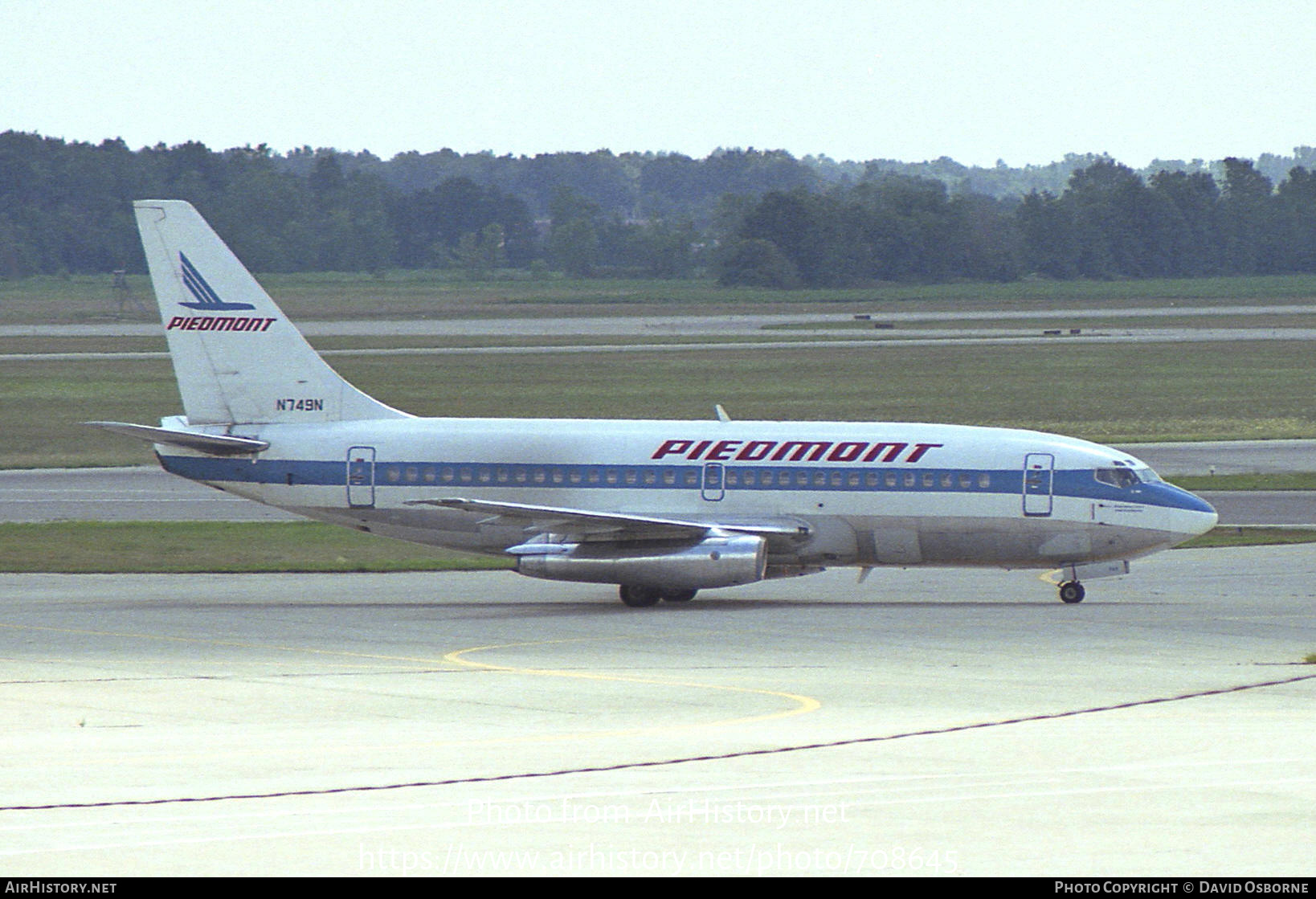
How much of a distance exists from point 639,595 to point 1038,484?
8.20 metres

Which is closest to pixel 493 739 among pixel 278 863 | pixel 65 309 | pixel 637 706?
pixel 637 706

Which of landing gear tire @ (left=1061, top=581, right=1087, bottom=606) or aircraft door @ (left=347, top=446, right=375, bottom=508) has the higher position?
aircraft door @ (left=347, top=446, right=375, bottom=508)

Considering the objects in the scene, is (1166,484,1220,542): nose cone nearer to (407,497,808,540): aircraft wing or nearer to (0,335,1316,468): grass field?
(407,497,808,540): aircraft wing

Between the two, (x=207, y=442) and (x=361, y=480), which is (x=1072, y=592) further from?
(x=207, y=442)

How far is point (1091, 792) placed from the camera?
17094mm

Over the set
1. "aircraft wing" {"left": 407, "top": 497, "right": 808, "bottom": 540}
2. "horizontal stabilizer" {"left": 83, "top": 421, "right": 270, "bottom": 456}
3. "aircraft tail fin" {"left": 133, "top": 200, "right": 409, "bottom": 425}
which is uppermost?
"aircraft tail fin" {"left": 133, "top": 200, "right": 409, "bottom": 425}

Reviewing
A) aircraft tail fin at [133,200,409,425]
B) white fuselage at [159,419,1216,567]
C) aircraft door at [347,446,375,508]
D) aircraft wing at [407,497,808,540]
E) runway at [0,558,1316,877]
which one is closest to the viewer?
runway at [0,558,1316,877]

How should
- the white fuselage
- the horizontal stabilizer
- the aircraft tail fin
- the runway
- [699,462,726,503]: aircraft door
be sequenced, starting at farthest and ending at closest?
1. the aircraft tail fin
2. the horizontal stabilizer
3. [699,462,726,503]: aircraft door
4. the white fuselage
5. the runway

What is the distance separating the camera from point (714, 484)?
1474 inches

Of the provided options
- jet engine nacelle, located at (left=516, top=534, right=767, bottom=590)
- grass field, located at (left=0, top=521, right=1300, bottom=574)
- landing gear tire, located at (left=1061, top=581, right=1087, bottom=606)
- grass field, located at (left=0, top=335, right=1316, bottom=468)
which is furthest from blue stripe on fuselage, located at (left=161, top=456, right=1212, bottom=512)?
grass field, located at (left=0, top=335, right=1316, bottom=468)

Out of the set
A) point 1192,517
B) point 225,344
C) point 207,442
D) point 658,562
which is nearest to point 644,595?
point 658,562

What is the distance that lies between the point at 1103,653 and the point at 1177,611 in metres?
6.78

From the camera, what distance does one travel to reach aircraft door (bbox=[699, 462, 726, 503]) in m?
37.4

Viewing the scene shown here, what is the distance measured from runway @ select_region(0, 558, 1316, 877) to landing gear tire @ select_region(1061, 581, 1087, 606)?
53cm
